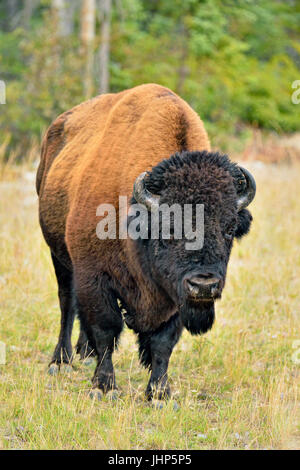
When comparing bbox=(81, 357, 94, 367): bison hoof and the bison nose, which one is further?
bbox=(81, 357, 94, 367): bison hoof

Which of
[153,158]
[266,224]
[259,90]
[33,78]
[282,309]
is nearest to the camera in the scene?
[153,158]

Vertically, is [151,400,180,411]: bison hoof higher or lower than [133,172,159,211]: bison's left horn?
lower

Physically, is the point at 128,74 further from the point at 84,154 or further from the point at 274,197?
the point at 84,154

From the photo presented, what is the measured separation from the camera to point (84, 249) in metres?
5.13

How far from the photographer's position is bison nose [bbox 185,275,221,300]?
3.98m

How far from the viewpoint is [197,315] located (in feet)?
14.2

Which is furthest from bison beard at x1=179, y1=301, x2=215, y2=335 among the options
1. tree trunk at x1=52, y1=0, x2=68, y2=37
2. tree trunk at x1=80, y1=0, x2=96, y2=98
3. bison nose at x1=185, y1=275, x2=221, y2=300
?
tree trunk at x1=52, y1=0, x2=68, y2=37

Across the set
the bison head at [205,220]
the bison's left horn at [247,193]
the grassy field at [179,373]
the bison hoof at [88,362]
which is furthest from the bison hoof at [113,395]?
the bison's left horn at [247,193]

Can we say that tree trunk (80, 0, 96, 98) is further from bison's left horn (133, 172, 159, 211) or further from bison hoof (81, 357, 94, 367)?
bison's left horn (133, 172, 159, 211)

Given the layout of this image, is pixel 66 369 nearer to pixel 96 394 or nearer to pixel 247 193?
pixel 96 394

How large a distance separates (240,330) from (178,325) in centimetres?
135

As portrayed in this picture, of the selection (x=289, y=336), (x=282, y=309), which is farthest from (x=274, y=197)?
(x=289, y=336)

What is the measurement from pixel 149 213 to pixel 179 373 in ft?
5.59

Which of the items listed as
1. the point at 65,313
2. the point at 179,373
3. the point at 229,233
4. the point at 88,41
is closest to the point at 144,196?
the point at 229,233
